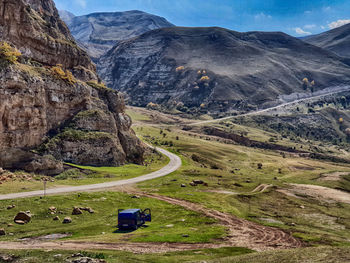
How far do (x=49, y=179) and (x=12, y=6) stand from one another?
45336 mm

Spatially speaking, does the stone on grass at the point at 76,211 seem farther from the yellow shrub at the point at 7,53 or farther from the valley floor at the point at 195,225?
the yellow shrub at the point at 7,53

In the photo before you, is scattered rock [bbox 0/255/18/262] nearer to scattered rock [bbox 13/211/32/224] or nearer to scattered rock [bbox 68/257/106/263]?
scattered rock [bbox 68/257/106/263]

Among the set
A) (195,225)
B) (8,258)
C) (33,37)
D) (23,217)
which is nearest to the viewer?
(8,258)

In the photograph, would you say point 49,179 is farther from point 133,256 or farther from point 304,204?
point 304,204

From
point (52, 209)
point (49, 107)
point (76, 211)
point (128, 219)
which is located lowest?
point (76, 211)

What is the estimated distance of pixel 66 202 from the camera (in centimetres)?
4300

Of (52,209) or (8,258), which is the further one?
(52,209)

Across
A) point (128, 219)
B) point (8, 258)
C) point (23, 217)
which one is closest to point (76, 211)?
point (23, 217)

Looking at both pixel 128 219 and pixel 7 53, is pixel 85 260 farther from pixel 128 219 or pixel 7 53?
pixel 7 53

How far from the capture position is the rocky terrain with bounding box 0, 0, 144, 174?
60750mm

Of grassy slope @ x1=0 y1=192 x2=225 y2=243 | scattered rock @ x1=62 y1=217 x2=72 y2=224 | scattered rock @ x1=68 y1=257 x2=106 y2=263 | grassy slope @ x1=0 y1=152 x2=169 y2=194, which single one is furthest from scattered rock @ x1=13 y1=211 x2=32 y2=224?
scattered rock @ x1=68 y1=257 x2=106 y2=263

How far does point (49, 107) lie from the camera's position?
73.9 meters

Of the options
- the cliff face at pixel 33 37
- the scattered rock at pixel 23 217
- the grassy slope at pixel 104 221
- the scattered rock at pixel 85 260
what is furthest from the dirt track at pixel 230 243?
the cliff face at pixel 33 37

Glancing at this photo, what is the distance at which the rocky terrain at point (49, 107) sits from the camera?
60750 millimetres
